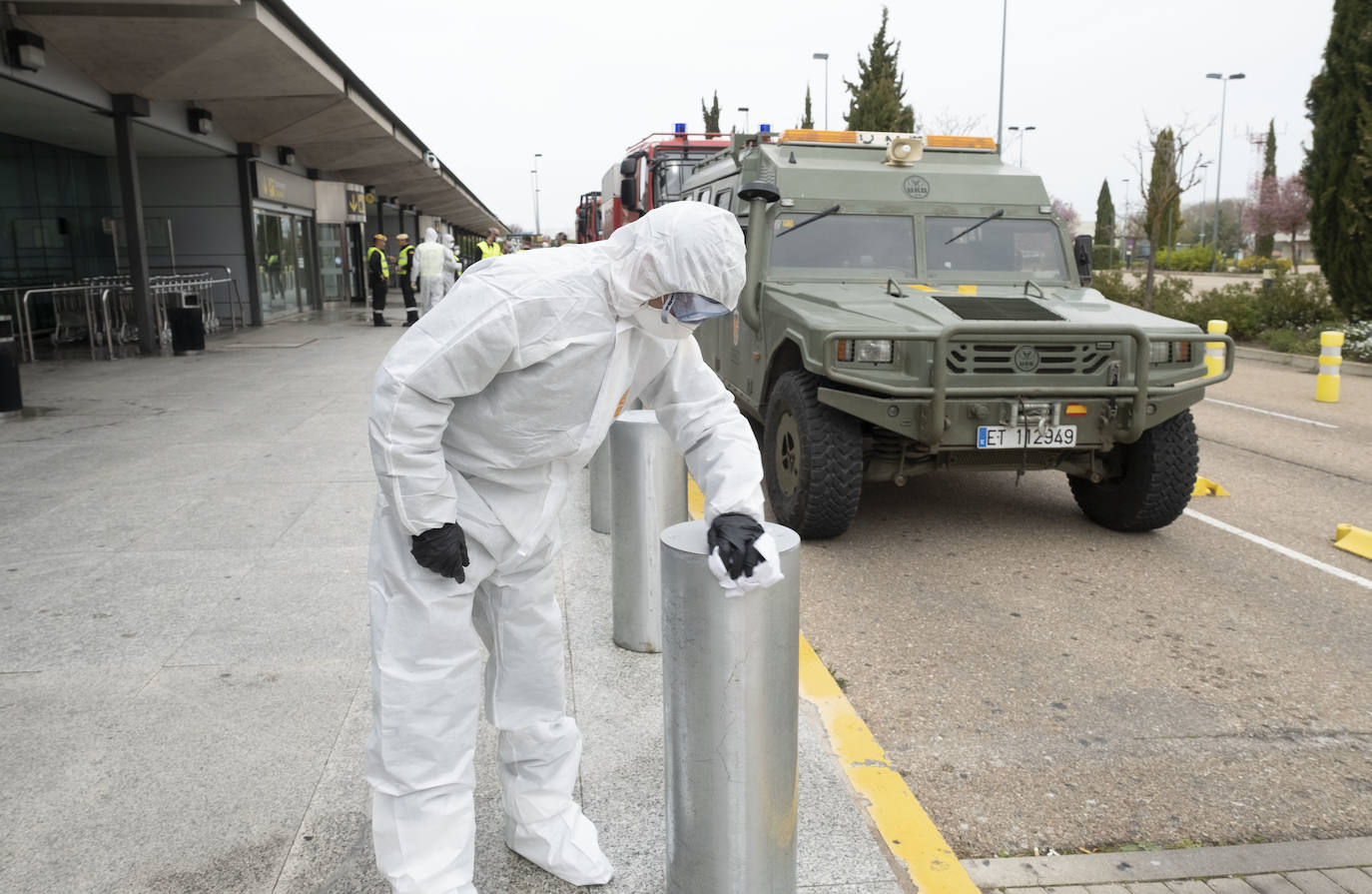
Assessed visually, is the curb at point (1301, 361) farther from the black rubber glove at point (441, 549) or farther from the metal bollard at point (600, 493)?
the black rubber glove at point (441, 549)

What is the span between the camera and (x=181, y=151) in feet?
→ 59.4

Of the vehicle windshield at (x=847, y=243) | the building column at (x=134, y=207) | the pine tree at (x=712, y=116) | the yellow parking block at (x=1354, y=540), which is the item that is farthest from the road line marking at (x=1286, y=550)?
the pine tree at (x=712, y=116)

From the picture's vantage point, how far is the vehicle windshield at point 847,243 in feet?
21.6

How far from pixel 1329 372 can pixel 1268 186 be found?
4723 centimetres

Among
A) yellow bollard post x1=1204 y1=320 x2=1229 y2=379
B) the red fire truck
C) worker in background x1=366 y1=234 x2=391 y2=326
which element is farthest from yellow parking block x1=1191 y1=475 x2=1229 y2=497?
worker in background x1=366 y1=234 x2=391 y2=326

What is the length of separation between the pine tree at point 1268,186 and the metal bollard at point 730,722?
5693cm

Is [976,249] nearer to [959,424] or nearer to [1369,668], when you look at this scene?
[959,424]

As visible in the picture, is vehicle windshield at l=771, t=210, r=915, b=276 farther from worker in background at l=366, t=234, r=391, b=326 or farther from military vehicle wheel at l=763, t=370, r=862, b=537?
worker in background at l=366, t=234, r=391, b=326

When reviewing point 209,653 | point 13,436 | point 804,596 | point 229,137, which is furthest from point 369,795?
point 229,137

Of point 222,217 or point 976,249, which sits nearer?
point 976,249

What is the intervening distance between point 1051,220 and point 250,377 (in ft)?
29.6

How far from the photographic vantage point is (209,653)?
12.8 ft

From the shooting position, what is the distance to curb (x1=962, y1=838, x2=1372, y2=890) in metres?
2.75

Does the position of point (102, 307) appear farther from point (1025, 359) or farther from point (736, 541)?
point (736, 541)
